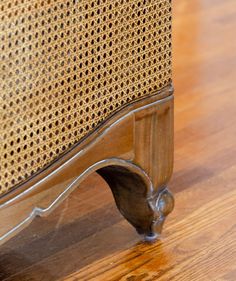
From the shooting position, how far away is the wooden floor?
150 cm

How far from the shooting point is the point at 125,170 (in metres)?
1.47

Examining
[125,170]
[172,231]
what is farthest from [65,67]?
[172,231]

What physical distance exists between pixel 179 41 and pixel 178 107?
22.9 inches

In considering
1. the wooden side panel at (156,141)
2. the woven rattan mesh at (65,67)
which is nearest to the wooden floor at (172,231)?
the wooden side panel at (156,141)

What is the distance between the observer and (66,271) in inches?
58.7

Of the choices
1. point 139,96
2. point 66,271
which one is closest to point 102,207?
point 66,271

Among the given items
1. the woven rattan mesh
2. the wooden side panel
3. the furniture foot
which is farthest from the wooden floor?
the woven rattan mesh

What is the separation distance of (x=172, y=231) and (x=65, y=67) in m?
0.50

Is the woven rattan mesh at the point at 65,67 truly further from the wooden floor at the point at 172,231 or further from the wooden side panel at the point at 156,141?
the wooden floor at the point at 172,231

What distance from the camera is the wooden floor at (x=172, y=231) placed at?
1496mm

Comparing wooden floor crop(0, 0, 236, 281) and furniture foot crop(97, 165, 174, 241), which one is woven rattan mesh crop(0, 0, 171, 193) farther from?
wooden floor crop(0, 0, 236, 281)

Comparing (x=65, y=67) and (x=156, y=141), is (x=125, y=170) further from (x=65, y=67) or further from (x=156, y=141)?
(x=65, y=67)

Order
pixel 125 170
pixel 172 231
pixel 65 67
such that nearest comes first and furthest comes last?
pixel 65 67
pixel 125 170
pixel 172 231

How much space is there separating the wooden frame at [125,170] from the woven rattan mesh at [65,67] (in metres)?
0.02
